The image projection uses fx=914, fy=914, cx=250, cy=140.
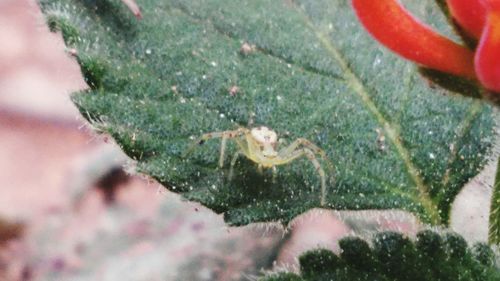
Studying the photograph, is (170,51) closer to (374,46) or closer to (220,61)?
(220,61)

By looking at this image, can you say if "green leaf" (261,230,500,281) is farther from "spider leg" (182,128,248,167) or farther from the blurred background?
the blurred background

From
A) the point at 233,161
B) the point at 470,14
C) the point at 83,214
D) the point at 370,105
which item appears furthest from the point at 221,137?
the point at 83,214

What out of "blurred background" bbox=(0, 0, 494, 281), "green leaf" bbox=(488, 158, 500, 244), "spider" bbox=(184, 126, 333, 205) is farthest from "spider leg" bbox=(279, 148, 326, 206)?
"blurred background" bbox=(0, 0, 494, 281)

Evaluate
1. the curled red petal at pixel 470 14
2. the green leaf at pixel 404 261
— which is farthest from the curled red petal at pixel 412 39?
the green leaf at pixel 404 261

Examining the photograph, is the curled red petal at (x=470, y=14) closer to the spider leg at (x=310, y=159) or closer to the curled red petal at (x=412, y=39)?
the curled red petal at (x=412, y=39)

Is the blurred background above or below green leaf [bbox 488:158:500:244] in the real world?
below

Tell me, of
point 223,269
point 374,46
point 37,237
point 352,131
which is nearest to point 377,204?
point 352,131
